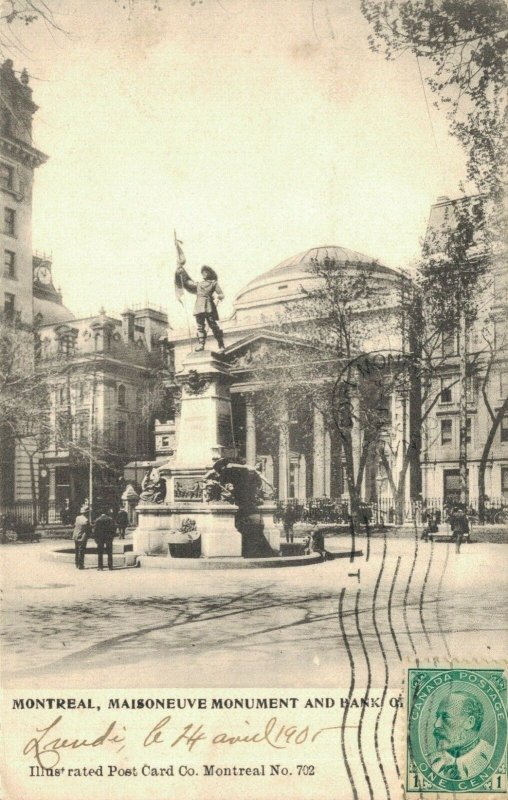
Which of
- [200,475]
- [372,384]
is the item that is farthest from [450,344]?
[200,475]

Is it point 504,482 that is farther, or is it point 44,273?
point 44,273

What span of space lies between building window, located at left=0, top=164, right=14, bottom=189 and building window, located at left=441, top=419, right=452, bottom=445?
596cm

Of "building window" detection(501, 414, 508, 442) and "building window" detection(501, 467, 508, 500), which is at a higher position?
"building window" detection(501, 414, 508, 442)

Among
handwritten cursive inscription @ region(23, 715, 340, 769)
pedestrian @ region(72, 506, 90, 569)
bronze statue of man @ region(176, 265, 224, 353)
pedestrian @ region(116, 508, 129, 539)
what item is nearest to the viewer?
handwritten cursive inscription @ region(23, 715, 340, 769)

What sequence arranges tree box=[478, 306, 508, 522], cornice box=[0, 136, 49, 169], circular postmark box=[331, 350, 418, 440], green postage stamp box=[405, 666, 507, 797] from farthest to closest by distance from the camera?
circular postmark box=[331, 350, 418, 440] < tree box=[478, 306, 508, 522] < cornice box=[0, 136, 49, 169] < green postage stamp box=[405, 666, 507, 797]

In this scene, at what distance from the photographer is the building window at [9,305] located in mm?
8578

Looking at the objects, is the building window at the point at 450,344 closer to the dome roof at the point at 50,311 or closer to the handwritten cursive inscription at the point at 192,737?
the dome roof at the point at 50,311

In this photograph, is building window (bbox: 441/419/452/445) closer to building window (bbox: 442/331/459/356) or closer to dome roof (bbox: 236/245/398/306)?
building window (bbox: 442/331/459/356)

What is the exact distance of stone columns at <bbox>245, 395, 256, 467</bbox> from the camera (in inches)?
788

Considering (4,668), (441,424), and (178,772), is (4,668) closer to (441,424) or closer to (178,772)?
(178,772)

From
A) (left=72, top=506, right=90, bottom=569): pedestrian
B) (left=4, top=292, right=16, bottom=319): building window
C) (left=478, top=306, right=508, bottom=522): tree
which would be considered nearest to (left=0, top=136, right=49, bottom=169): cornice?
(left=4, top=292, right=16, bottom=319): building window

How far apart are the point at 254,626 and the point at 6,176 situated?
5037mm

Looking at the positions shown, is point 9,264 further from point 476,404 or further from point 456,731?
point 456,731

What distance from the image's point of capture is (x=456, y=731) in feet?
18.4
